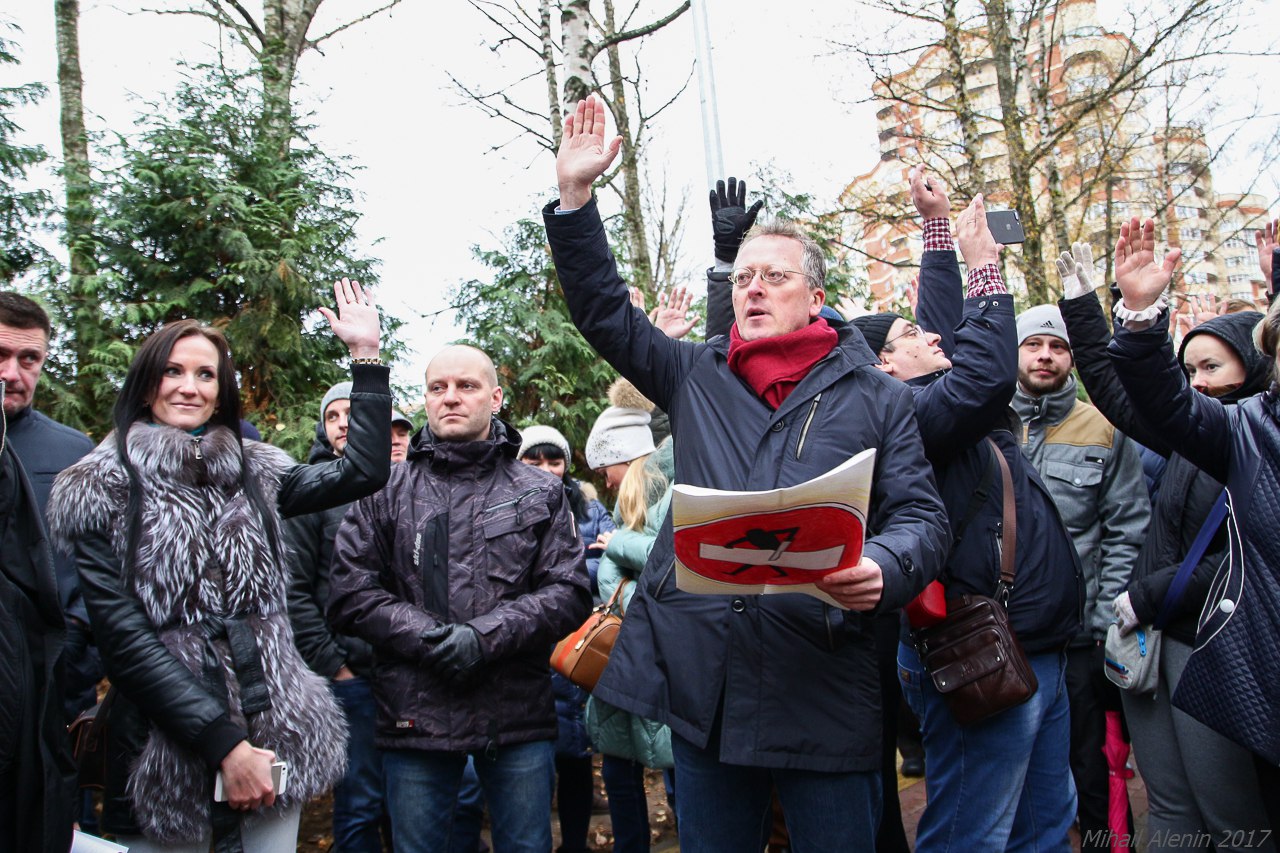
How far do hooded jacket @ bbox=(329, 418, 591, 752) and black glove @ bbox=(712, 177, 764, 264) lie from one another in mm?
1073

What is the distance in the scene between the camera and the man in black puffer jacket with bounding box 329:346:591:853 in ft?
9.64

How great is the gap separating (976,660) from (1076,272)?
1585mm

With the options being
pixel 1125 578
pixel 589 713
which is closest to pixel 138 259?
pixel 589 713

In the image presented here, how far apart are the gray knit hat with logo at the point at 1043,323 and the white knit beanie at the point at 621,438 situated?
1845 millimetres

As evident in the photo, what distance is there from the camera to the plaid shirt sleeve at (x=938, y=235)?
322cm

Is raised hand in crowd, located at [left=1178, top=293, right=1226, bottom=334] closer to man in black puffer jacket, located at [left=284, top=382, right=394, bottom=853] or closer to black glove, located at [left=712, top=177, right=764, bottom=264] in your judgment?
black glove, located at [left=712, top=177, right=764, bottom=264]

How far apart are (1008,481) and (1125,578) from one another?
1022mm

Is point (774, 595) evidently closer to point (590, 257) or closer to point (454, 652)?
point (590, 257)

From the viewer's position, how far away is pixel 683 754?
2316mm

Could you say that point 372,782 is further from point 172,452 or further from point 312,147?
point 312,147

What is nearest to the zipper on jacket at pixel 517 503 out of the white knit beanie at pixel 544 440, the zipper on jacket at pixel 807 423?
the zipper on jacket at pixel 807 423

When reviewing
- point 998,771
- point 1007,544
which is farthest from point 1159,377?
point 998,771

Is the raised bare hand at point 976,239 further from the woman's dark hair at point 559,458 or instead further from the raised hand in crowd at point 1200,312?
the woman's dark hair at point 559,458

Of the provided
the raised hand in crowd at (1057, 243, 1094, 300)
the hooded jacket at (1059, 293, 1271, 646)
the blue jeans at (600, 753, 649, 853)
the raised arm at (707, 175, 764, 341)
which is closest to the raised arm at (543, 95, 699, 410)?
the raised arm at (707, 175, 764, 341)
